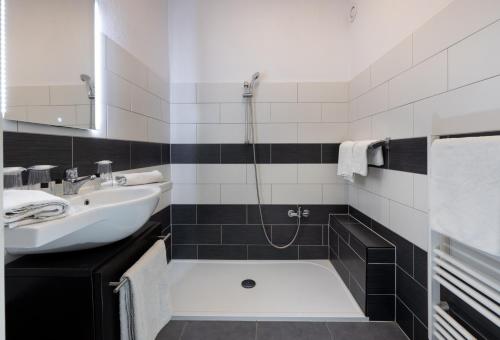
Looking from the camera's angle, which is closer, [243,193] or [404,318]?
[404,318]

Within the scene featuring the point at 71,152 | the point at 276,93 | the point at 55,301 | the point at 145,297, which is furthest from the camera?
the point at 276,93

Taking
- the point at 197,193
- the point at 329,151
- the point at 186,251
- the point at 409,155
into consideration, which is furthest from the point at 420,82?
the point at 186,251

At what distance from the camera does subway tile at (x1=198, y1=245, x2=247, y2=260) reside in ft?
7.91

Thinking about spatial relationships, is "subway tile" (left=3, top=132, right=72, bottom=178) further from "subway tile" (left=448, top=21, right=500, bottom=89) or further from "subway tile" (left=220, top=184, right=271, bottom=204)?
"subway tile" (left=448, top=21, right=500, bottom=89)

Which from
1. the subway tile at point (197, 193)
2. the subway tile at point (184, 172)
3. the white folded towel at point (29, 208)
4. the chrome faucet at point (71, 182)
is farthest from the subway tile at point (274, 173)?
the white folded towel at point (29, 208)

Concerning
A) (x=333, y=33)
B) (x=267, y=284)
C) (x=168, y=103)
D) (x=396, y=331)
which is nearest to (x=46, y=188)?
(x=168, y=103)

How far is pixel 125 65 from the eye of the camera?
65.1 inches

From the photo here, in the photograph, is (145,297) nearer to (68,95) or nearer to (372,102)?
(68,95)

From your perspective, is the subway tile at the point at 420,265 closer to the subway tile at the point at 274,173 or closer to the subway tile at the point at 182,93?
the subway tile at the point at 274,173

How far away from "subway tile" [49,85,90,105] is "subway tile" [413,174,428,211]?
1.80 m

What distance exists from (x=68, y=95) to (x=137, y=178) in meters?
0.52

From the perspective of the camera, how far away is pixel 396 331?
1.53 meters

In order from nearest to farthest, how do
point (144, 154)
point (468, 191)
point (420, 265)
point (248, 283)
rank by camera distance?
point (468, 191) → point (420, 265) → point (144, 154) → point (248, 283)

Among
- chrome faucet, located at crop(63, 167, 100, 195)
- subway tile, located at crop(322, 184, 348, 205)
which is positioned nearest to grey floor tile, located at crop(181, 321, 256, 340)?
chrome faucet, located at crop(63, 167, 100, 195)
